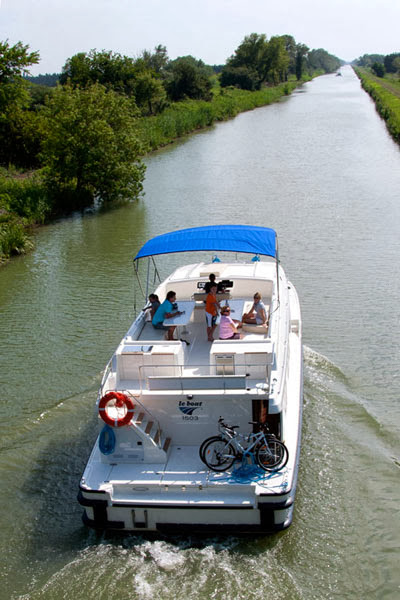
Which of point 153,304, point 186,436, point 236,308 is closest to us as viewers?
point 186,436

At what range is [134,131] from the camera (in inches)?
1106

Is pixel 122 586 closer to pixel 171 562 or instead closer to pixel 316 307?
pixel 171 562

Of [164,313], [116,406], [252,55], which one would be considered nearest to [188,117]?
[164,313]

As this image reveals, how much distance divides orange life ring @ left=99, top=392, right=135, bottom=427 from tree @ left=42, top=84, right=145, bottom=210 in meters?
19.0

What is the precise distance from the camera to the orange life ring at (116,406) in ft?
25.0

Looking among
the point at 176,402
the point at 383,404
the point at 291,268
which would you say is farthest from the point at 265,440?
the point at 291,268

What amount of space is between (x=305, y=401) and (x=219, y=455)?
3365mm

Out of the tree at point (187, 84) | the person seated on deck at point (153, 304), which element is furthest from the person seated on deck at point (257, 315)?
the tree at point (187, 84)

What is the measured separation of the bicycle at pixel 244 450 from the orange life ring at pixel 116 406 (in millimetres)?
998

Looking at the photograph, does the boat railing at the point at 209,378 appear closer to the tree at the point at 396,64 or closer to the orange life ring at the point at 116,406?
the orange life ring at the point at 116,406

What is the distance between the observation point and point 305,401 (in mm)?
10539

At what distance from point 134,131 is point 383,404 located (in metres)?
20.9

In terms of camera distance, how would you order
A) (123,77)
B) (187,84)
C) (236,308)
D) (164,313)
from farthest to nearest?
Result: (187,84), (123,77), (236,308), (164,313)

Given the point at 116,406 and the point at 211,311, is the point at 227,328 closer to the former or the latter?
the point at 211,311
